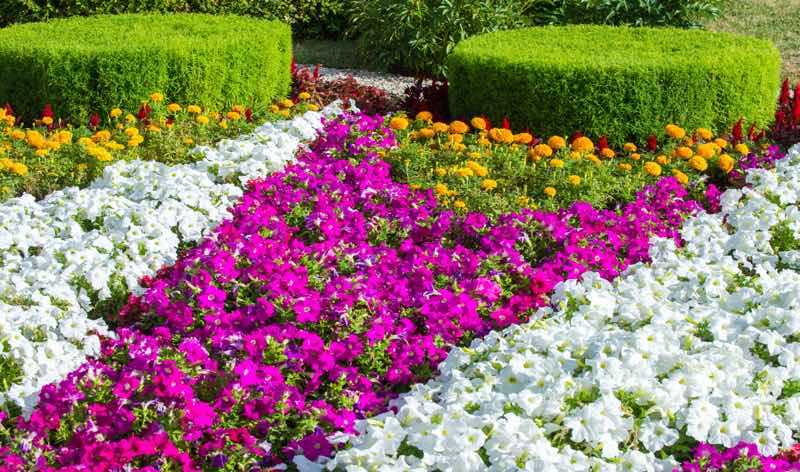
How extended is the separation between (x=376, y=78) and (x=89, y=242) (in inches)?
283

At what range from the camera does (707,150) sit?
20.0 ft

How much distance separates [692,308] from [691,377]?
2.43ft

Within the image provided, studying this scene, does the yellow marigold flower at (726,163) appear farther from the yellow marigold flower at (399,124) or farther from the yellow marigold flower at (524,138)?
the yellow marigold flower at (399,124)

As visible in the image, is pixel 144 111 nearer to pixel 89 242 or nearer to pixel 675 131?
pixel 89 242

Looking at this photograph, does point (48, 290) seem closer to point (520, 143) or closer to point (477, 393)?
point (477, 393)

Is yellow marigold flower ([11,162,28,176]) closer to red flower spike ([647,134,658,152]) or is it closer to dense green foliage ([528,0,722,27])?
red flower spike ([647,134,658,152])

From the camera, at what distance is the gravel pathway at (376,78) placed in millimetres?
10547

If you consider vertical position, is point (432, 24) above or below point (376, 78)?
above

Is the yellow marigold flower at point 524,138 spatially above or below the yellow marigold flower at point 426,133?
above

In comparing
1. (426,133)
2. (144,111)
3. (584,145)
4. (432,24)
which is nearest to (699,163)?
(584,145)

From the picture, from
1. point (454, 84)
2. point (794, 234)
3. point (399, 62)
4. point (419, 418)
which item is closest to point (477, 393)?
point (419, 418)

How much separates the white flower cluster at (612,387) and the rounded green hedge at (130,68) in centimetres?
449

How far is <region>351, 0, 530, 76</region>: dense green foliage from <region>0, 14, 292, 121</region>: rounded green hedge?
2.70 meters

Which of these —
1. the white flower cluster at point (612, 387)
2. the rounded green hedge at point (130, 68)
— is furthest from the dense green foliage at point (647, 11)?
the white flower cluster at point (612, 387)
